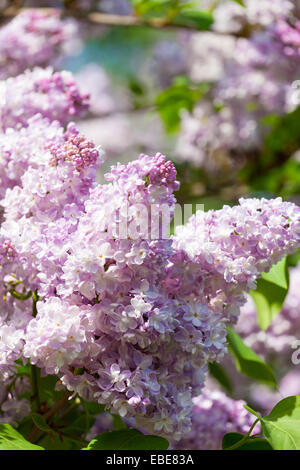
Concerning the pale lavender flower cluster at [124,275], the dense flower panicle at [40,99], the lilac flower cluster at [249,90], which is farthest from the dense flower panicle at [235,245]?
the lilac flower cluster at [249,90]

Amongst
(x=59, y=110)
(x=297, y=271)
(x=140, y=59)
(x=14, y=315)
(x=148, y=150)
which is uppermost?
(x=59, y=110)

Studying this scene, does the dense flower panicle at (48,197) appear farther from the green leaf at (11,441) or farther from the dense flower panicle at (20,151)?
the green leaf at (11,441)

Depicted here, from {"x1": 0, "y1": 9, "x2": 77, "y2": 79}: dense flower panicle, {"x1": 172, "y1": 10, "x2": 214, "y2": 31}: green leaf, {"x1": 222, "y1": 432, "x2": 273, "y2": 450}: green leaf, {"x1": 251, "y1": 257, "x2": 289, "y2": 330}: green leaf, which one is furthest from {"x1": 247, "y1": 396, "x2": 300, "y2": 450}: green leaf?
{"x1": 172, "y1": 10, "x2": 214, "y2": 31}: green leaf

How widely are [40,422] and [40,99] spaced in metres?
0.59

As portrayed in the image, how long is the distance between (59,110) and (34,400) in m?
0.54

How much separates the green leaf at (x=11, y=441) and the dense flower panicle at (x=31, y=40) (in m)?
1.30

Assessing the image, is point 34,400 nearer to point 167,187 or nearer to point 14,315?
point 14,315

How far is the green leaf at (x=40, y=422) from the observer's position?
1058 mm

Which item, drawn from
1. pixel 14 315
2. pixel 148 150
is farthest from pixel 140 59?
pixel 14 315

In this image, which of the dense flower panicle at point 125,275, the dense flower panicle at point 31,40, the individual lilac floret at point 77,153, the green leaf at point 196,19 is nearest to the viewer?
the dense flower panicle at point 125,275

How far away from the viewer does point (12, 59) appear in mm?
2207

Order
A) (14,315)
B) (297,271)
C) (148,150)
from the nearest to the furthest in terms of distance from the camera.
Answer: (14,315) → (297,271) → (148,150)

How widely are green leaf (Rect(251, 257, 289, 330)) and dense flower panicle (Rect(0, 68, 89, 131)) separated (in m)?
0.47

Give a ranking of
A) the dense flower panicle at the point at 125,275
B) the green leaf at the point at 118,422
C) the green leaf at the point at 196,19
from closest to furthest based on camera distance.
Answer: the dense flower panicle at the point at 125,275
the green leaf at the point at 118,422
the green leaf at the point at 196,19
